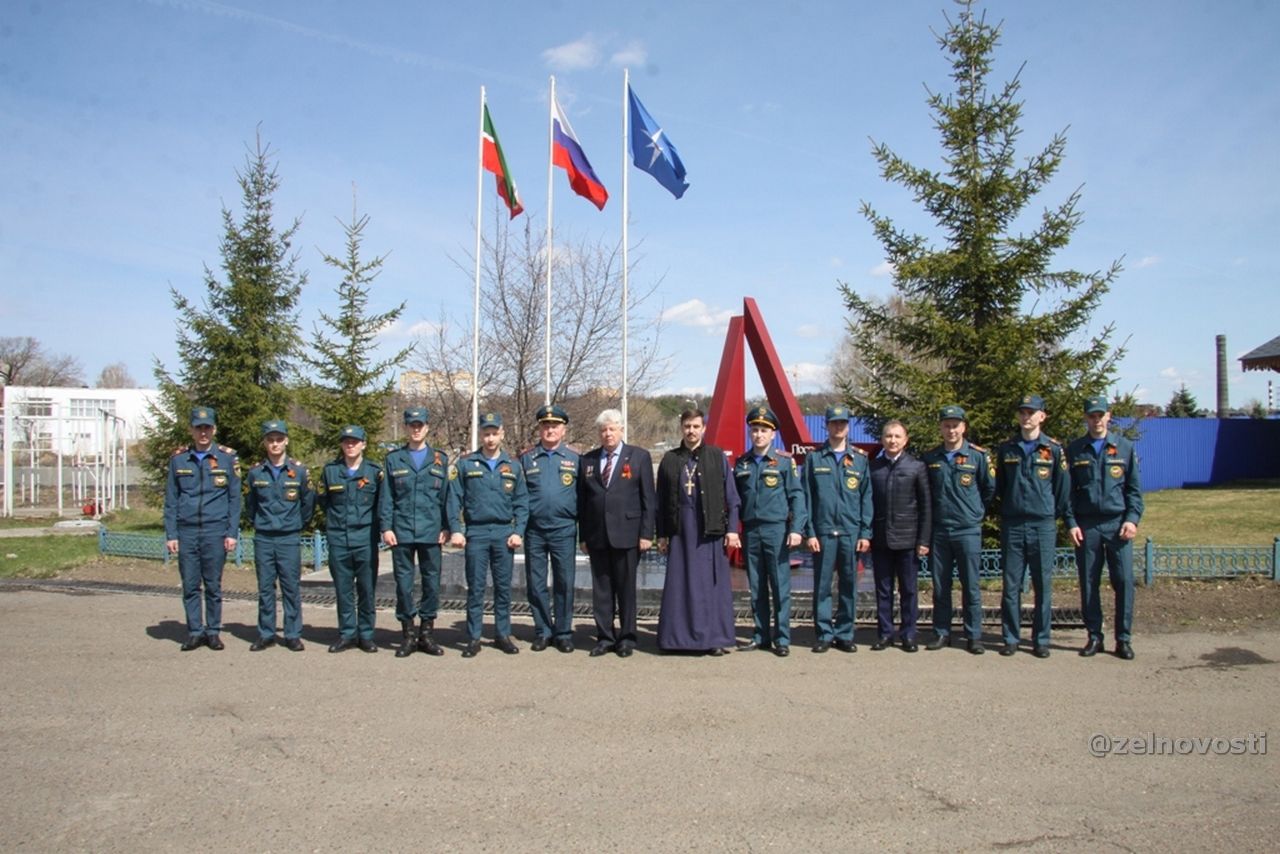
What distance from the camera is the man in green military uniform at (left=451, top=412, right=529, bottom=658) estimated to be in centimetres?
718

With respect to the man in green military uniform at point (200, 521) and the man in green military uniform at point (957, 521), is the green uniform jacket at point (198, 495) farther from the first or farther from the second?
the man in green military uniform at point (957, 521)

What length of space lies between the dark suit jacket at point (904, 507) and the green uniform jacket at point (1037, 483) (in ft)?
2.08

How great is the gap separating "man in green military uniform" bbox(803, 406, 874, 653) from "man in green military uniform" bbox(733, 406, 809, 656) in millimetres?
146

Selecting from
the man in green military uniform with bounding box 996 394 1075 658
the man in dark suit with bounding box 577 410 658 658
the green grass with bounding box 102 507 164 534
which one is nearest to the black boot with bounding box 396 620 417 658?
the man in dark suit with bounding box 577 410 658 658

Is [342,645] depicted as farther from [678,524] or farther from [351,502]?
[678,524]

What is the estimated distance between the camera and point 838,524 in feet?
23.6

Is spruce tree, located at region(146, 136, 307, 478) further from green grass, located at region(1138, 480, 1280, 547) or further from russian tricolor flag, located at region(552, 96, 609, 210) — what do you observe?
green grass, located at region(1138, 480, 1280, 547)

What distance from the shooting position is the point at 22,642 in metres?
7.38

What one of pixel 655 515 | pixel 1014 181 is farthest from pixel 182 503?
pixel 1014 181

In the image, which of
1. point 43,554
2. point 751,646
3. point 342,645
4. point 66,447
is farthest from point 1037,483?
point 66,447

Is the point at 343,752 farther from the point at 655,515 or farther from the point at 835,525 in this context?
the point at 835,525

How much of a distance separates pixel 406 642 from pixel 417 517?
98cm

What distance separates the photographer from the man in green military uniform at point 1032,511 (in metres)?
6.99

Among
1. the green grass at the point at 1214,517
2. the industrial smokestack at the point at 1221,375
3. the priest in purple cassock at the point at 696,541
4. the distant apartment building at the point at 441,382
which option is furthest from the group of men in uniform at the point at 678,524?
the industrial smokestack at the point at 1221,375
